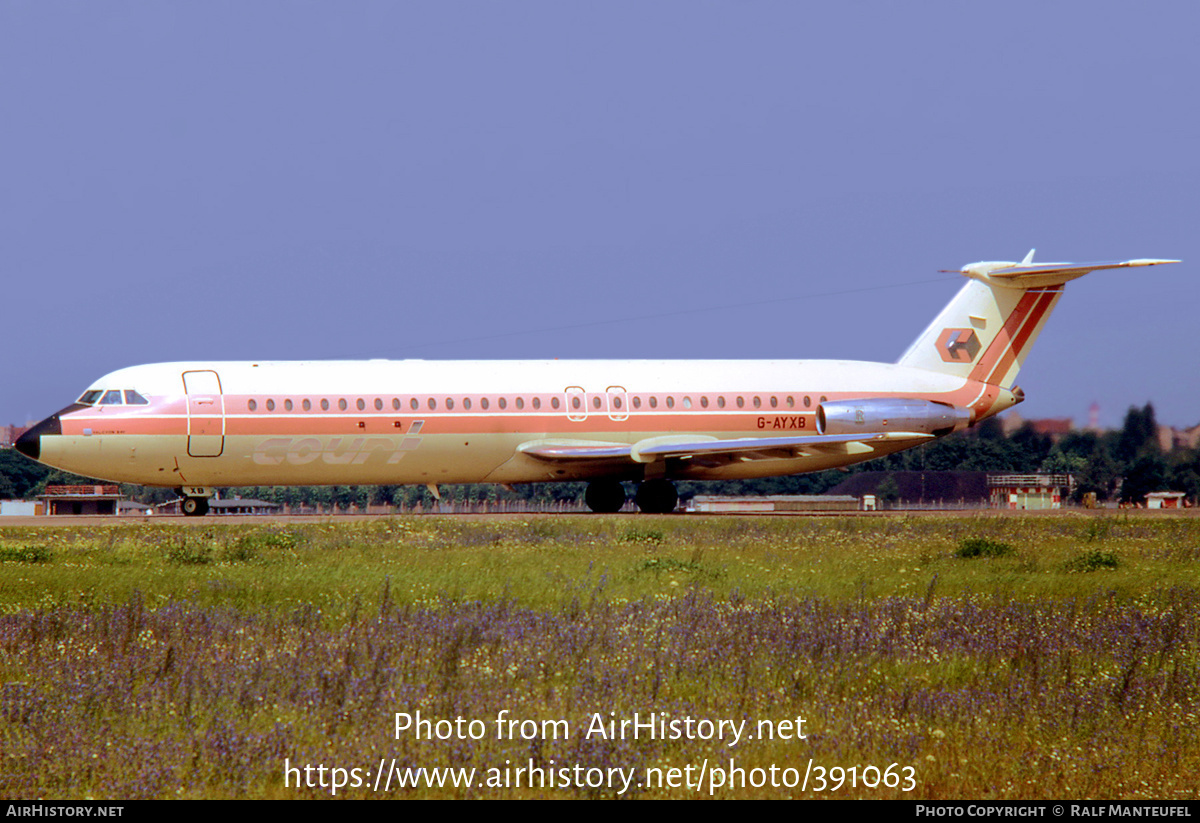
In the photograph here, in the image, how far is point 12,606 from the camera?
14461mm

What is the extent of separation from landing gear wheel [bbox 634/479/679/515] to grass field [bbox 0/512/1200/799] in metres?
17.8

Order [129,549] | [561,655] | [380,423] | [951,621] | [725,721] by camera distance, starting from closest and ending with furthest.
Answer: [725,721] → [561,655] → [951,621] → [129,549] → [380,423]

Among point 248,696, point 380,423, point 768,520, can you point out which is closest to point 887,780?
point 248,696

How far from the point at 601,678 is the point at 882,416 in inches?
1067

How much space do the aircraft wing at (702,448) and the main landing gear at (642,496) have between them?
1.48 metres

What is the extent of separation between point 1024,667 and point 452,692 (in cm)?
507

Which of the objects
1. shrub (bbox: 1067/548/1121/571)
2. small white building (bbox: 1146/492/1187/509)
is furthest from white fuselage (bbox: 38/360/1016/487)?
small white building (bbox: 1146/492/1187/509)

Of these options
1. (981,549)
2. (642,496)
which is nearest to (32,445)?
(642,496)

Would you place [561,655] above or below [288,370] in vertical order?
below

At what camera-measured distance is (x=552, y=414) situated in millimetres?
35000

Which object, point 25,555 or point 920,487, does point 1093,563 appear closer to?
point 25,555

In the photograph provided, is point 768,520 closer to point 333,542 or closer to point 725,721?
point 333,542

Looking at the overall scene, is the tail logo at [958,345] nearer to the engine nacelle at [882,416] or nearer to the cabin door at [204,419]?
the engine nacelle at [882,416]

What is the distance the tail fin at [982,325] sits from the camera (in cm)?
3953
